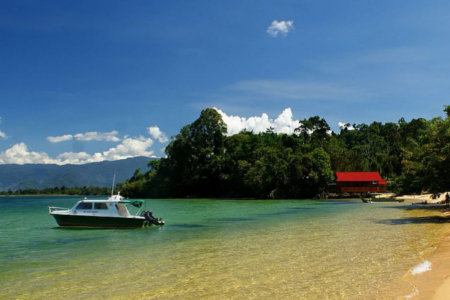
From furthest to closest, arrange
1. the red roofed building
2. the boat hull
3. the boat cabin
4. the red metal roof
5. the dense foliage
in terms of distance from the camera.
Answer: the dense foliage → the red roofed building → the red metal roof → the boat cabin → the boat hull

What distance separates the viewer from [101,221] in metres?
27.2

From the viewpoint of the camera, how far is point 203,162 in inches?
4156

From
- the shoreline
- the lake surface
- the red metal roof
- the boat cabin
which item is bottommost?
the lake surface

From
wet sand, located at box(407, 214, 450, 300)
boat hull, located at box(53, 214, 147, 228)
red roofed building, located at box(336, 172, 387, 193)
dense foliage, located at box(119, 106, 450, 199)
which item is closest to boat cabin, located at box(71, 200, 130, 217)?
boat hull, located at box(53, 214, 147, 228)

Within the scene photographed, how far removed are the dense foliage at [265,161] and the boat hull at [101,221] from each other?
4980cm

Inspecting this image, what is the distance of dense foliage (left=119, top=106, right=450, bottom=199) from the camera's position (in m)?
79.0

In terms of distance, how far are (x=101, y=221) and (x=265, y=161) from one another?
6083 cm

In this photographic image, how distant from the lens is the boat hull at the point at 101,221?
1061 inches

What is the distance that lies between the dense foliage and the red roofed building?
8.67 feet

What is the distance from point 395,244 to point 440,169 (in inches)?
538

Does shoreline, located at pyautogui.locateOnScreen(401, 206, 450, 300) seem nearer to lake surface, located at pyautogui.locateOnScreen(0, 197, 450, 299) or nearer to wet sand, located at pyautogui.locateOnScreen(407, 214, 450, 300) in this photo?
wet sand, located at pyautogui.locateOnScreen(407, 214, 450, 300)

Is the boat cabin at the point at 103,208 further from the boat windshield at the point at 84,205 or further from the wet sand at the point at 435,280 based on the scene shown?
the wet sand at the point at 435,280

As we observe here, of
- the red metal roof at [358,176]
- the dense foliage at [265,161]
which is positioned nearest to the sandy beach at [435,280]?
the dense foliage at [265,161]

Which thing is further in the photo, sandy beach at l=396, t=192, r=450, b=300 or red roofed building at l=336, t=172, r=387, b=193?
red roofed building at l=336, t=172, r=387, b=193
